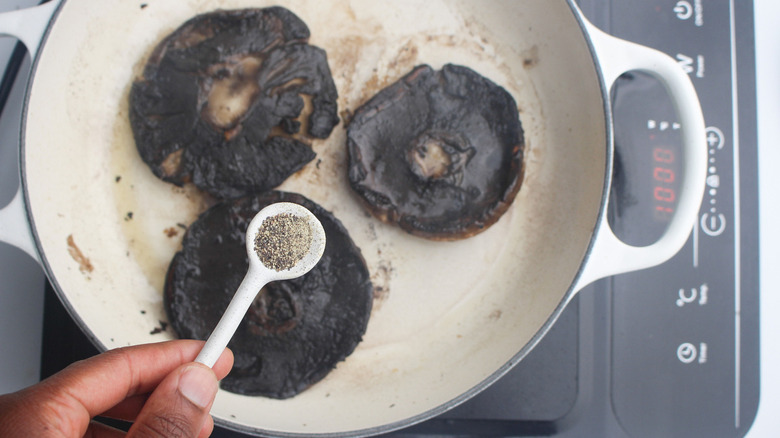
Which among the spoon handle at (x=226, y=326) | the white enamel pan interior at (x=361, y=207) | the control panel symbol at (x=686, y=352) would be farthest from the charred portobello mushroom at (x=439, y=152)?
the control panel symbol at (x=686, y=352)

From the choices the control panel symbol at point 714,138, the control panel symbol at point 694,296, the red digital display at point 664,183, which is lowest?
the control panel symbol at point 694,296

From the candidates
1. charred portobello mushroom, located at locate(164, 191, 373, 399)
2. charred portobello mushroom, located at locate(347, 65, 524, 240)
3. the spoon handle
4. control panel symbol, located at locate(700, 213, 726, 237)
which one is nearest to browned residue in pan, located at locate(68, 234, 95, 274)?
charred portobello mushroom, located at locate(164, 191, 373, 399)

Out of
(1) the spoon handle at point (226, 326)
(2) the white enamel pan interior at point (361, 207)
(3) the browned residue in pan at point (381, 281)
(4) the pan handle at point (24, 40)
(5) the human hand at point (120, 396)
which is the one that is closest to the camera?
(5) the human hand at point (120, 396)

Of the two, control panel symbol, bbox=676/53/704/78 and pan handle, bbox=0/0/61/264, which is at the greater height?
control panel symbol, bbox=676/53/704/78

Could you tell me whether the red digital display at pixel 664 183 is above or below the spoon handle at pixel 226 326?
above

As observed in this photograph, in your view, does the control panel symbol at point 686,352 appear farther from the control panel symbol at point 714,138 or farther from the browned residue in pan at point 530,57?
the browned residue in pan at point 530,57

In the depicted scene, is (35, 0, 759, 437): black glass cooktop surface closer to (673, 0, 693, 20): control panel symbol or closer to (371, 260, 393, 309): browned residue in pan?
(673, 0, 693, 20): control panel symbol
